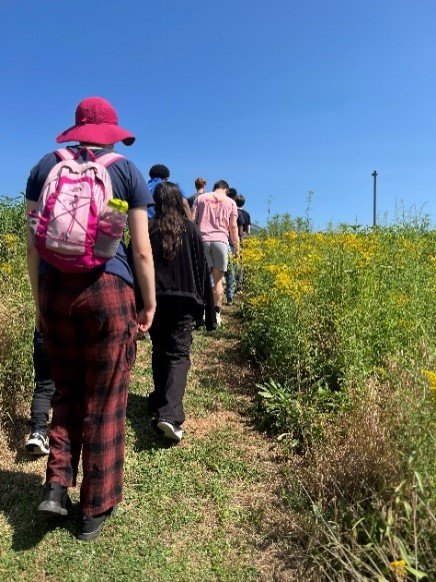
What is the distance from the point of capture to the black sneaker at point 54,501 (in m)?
2.59

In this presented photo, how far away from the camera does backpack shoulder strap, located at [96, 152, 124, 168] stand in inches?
95.0

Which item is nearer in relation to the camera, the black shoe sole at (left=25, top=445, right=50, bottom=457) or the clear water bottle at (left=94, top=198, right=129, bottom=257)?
the clear water bottle at (left=94, top=198, right=129, bottom=257)

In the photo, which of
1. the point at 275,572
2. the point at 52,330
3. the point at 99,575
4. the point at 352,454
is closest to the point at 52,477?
the point at 99,575

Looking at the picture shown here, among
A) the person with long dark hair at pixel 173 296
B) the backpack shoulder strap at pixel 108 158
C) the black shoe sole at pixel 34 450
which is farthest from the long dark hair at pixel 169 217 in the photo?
the black shoe sole at pixel 34 450

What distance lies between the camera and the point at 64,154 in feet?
7.98

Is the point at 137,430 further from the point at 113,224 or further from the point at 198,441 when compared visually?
the point at 113,224

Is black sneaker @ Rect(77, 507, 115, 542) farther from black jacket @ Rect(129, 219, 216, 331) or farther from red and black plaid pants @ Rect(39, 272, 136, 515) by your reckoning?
black jacket @ Rect(129, 219, 216, 331)

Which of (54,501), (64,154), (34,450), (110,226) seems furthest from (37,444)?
(64,154)

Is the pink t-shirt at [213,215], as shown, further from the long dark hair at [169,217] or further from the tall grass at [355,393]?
the long dark hair at [169,217]

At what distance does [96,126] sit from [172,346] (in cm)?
175

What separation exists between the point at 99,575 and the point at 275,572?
804 mm

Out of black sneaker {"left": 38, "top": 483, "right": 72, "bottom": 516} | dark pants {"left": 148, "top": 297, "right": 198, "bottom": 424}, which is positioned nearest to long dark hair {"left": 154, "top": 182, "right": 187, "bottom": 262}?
dark pants {"left": 148, "top": 297, "right": 198, "bottom": 424}

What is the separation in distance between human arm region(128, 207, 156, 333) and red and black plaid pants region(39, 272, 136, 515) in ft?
0.34

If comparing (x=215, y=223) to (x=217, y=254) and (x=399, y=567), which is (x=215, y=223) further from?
(x=399, y=567)
